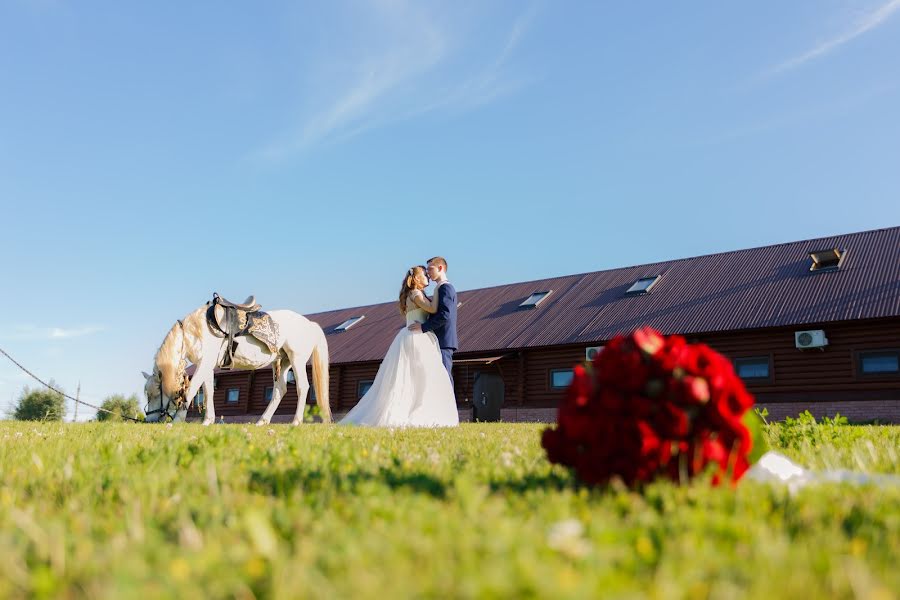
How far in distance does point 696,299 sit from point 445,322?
1536cm

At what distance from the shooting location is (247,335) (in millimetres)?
12914

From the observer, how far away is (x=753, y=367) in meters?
21.0

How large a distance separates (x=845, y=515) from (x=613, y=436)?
35.5 inches

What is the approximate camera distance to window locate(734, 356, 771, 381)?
20.8 meters

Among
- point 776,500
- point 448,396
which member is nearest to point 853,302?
point 448,396

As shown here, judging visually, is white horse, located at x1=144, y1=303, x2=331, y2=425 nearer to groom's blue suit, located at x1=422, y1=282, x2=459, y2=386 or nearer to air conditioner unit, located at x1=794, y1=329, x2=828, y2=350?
groom's blue suit, located at x1=422, y1=282, x2=459, y2=386

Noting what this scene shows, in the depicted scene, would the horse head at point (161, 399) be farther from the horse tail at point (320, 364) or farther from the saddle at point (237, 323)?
the horse tail at point (320, 364)

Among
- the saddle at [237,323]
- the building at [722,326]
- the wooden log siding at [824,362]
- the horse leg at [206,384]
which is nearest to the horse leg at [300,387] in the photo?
the saddle at [237,323]

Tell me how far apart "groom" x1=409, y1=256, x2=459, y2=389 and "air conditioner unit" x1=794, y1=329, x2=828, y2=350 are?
13.8 meters

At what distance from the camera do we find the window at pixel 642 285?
25.3 metres

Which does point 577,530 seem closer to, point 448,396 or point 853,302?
point 448,396

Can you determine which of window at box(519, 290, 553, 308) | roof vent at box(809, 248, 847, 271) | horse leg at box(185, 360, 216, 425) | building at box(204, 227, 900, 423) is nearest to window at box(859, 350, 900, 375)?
building at box(204, 227, 900, 423)

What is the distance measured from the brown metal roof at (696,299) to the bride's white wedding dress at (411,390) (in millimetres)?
13185

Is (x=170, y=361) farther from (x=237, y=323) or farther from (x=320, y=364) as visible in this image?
(x=320, y=364)
